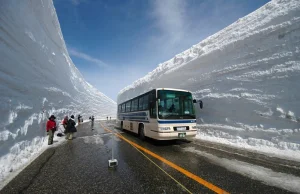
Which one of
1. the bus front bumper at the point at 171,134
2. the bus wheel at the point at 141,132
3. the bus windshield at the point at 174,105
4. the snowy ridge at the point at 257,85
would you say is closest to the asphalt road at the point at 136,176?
the bus front bumper at the point at 171,134

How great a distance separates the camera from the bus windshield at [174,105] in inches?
300

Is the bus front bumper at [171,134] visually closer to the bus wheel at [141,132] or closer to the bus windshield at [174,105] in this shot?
the bus windshield at [174,105]

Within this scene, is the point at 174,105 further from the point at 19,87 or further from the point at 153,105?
→ the point at 19,87

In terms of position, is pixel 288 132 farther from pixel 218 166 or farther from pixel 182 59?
pixel 182 59

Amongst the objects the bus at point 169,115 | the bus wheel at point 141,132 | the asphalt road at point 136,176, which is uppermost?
the bus at point 169,115

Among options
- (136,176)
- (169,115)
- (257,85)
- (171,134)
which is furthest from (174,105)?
(257,85)

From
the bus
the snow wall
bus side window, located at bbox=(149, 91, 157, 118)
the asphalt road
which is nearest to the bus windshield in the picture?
the bus

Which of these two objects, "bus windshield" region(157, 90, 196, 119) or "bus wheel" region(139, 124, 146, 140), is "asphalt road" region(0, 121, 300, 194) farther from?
"bus wheel" region(139, 124, 146, 140)

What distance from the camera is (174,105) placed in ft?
26.0

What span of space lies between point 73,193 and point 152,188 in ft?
5.37

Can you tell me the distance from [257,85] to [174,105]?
580 cm

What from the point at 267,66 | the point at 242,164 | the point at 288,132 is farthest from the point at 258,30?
the point at 242,164

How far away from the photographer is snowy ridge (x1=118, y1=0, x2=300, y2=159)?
7.68 meters

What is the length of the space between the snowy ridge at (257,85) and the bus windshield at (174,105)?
303 centimetres
